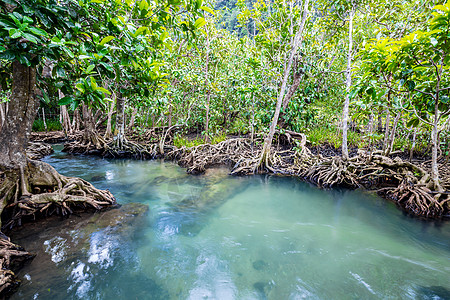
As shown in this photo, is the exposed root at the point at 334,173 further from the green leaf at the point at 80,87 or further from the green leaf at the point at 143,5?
the green leaf at the point at 80,87

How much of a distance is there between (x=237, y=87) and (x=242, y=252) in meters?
5.51

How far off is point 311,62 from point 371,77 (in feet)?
14.7

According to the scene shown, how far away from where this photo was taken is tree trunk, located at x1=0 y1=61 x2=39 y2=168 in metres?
3.16

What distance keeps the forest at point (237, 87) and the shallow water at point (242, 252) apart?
52 cm

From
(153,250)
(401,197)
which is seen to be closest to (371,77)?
(401,197)

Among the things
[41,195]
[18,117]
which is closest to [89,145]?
[41,195]

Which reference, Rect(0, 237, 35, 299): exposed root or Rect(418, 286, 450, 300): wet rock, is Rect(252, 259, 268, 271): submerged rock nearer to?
Rect(418, 286, 450, 300): wet rock

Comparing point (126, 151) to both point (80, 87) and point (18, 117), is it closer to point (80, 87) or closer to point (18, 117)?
point (18, 117)

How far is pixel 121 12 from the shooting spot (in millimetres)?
3064

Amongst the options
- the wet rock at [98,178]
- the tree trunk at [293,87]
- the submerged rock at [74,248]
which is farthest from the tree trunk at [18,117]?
the tree trunk at [293,87]

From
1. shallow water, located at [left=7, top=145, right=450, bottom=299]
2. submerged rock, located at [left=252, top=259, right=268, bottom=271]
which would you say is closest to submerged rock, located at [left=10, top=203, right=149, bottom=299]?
shallow water, located at [left=7, top=145, right=450, bottom=299]

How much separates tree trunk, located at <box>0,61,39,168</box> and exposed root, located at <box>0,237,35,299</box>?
1359mm

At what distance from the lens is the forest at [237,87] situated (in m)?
2.45

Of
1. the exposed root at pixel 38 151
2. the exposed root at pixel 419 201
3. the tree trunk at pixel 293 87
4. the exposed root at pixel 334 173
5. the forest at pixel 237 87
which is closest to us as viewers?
the forest at pixel 237 87
